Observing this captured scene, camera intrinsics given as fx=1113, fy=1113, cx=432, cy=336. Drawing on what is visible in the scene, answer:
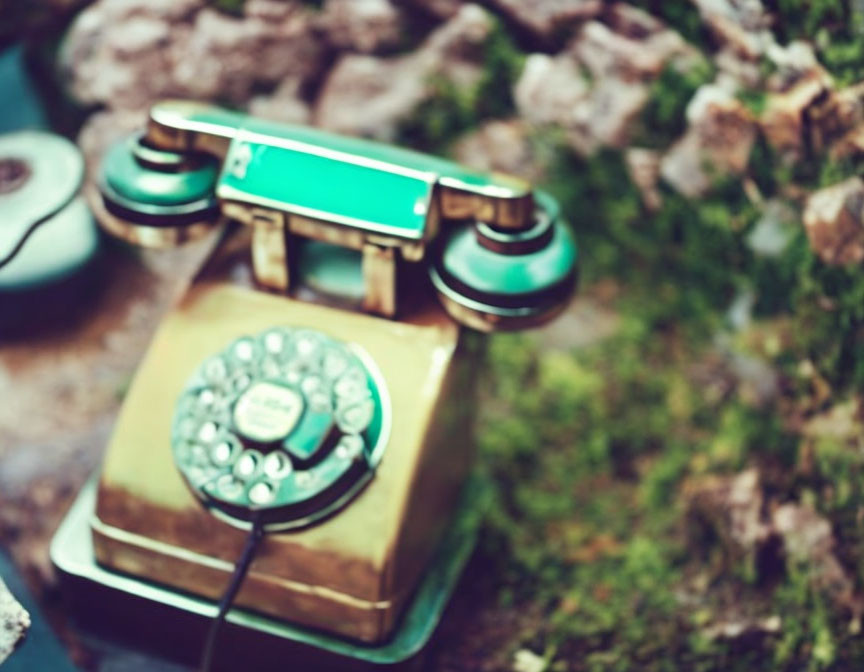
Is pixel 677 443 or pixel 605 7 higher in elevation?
pixel 605 7

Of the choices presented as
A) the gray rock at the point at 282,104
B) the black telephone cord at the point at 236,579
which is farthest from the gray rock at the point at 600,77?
the black telephone cord at the point at 236,579

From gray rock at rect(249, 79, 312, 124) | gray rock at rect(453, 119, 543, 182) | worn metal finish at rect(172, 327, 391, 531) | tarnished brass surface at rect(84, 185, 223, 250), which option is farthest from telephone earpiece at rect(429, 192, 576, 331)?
gray rock at rect(249, 79, 312, 124)

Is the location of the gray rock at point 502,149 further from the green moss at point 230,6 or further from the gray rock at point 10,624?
the gray rock at point 10,624

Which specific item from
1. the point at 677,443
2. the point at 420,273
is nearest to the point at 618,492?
the point at 677,443

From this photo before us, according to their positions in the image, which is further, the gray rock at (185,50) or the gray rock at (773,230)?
the gray rock at (185,50)

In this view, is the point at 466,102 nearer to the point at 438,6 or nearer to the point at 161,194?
the point at 438,6

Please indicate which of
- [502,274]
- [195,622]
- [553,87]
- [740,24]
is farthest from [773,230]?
[195,622]

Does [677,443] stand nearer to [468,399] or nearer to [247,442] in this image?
[468,399]
